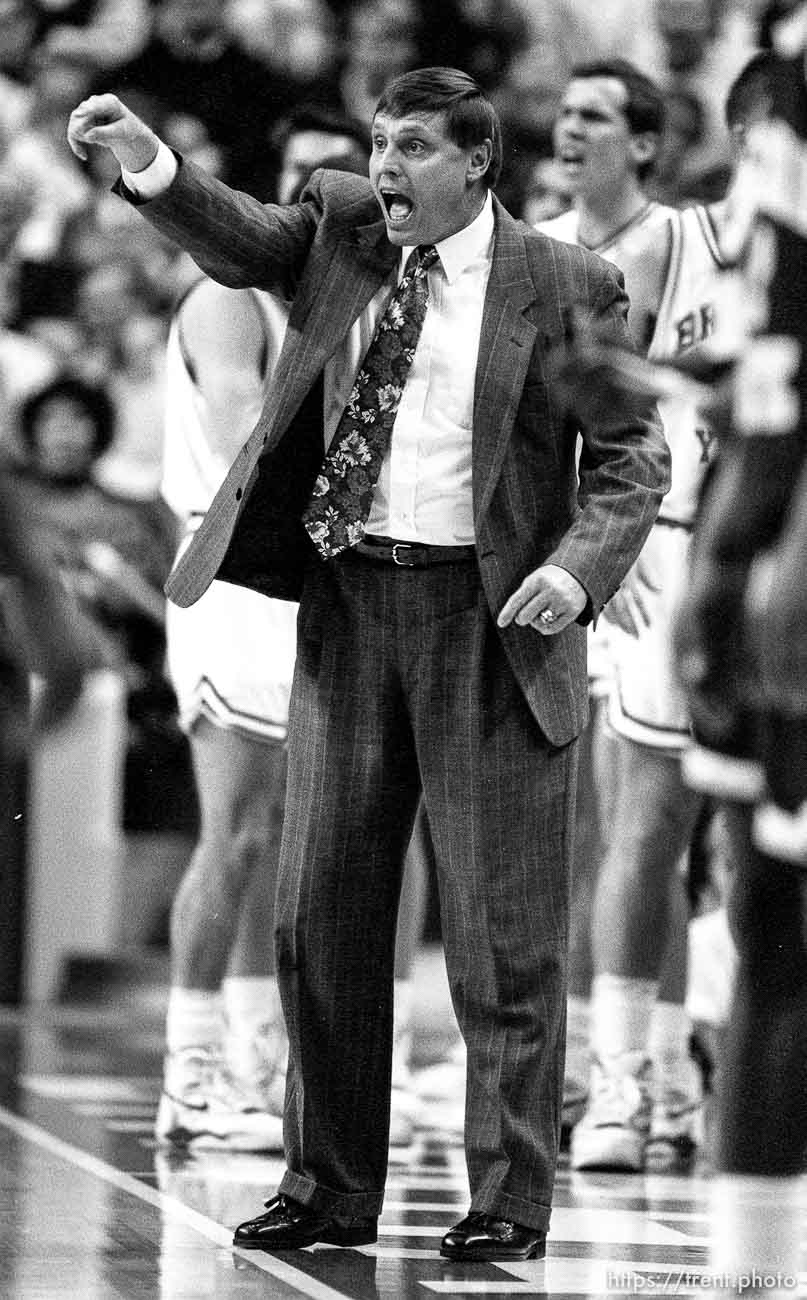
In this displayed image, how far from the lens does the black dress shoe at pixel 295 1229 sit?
129 inches

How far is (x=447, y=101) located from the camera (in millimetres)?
3285

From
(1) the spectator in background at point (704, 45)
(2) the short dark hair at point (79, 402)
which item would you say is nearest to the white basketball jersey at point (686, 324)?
(2) the short dark hair at point (79, 402)

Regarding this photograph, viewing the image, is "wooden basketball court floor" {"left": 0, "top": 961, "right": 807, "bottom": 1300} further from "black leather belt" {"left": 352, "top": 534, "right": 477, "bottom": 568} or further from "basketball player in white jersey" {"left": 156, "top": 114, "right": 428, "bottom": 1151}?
"black leather belt" {"left": 352, "top": 534, "right": 477, "bottom": 568}

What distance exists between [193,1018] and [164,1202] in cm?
79

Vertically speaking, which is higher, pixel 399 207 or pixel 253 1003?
pixel 399 207

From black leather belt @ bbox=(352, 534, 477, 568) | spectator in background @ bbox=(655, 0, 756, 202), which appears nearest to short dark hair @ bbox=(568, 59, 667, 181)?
black leather belt @ bbox=(352, 534, 477, 568)

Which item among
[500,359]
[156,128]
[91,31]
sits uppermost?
[91,31]

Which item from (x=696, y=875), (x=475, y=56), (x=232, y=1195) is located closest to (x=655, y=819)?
(x=696, y=875)

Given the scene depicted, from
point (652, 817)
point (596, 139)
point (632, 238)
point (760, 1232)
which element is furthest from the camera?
point (596, 139)

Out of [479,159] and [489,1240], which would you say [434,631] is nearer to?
[479,159]

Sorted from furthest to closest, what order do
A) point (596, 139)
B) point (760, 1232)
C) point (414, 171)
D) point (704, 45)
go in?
point (704, 45), point (596, 139), point (414, 171), point (760, 1232)

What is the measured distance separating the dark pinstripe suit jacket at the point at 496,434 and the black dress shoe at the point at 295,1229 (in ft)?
2.34

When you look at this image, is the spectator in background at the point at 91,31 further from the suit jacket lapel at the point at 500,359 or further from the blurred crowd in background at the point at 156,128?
the suit jacket lapel at the point at 500,359

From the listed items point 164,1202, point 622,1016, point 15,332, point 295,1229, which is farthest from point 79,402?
point 295,1229
